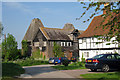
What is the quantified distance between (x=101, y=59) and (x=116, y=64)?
159 centimetres

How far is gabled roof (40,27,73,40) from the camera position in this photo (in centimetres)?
5015

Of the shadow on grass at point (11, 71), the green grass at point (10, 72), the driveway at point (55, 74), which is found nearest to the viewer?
the green grass at point (10, 72)

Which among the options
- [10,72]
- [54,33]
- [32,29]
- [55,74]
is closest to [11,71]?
[10,72]

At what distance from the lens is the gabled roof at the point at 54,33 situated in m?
50.2

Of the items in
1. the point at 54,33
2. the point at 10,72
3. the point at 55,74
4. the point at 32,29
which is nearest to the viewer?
the point at 55,74

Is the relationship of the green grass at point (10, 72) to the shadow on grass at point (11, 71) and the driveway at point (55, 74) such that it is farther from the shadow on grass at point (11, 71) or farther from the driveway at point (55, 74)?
the driveway at point (55, 74)

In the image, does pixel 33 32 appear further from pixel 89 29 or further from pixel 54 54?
pixel 89 29

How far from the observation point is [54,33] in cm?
5228

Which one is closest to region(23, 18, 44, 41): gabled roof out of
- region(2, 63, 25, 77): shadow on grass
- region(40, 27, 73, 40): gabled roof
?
region(40, 27, 73, 40): gabled roof

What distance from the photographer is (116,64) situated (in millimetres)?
15656

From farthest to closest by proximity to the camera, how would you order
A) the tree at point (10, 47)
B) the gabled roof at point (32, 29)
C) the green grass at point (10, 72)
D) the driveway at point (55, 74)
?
1. the gabled roof at point (32, 29)
2. the tree at point (10, 47)
3. the driveway at point (55, 74)
4. the green grass at point (10, 72)

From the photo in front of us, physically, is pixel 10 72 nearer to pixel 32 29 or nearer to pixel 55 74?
pixel 55 74

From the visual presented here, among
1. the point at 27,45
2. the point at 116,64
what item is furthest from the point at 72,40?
the point at 116,64

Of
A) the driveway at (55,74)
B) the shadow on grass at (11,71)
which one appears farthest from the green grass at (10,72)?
the driveway at (55,74)
